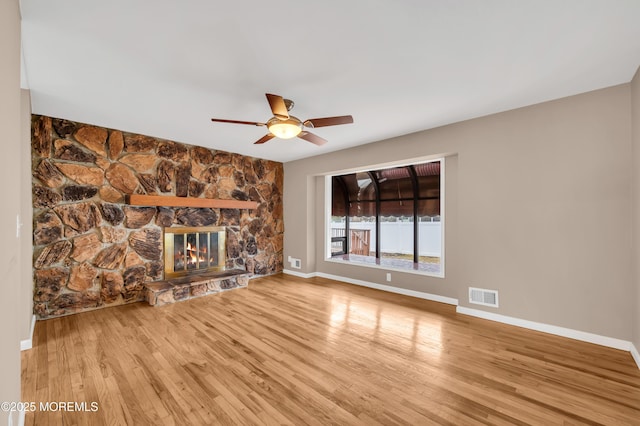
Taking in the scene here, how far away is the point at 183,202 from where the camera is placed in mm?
4480

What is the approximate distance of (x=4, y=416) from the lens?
1.20 meters

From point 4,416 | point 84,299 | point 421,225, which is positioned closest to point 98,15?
point 4,416

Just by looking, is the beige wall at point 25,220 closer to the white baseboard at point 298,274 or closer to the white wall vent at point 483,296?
the white baseboard at point 298,274

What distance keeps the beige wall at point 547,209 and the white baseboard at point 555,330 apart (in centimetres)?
6

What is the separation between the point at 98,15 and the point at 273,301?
3.69m

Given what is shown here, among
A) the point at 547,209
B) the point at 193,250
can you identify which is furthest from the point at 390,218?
the point at 193,250

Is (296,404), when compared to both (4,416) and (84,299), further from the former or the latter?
(84,299)

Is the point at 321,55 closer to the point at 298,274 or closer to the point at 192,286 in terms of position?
the point at 192,286

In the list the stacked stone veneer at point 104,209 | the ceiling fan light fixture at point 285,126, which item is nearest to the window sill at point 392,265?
the stacked stone veneer at point 104,209

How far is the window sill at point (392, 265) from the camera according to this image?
14.5ft

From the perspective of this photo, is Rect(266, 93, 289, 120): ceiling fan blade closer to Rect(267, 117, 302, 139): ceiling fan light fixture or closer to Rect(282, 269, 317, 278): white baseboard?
Rect(267, 117, 302, 139): ceiling fan light fixture

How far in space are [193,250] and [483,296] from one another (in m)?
4.59

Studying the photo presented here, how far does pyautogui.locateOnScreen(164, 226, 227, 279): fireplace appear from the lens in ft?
14.9

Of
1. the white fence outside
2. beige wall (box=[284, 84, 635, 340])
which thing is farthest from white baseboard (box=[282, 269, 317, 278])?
beige wall (box=[284, 84, 635, 340])
